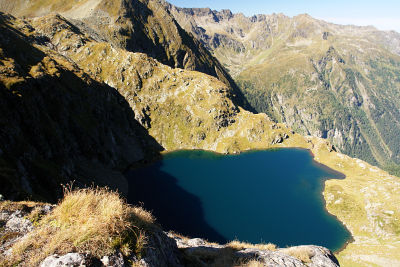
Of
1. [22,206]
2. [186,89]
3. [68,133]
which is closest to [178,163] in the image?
[68,133]

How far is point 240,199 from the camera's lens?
87.6 metres

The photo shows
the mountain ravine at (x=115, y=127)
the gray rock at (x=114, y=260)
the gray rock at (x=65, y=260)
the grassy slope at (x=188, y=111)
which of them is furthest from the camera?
the grassy slope at (x=188, y=111)

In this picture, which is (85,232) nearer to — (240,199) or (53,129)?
(53,129)

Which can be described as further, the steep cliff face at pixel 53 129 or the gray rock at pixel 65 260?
the steep cliff face at pixel 53 129

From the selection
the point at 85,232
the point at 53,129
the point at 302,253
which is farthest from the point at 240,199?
the point at 85,232

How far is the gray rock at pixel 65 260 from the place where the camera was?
20.6ft

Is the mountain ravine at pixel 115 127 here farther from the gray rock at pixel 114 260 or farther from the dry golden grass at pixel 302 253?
the dry golden grass at pixel 302 253

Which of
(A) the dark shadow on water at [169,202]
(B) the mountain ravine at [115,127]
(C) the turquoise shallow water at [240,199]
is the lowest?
(A) the dark shadow on water at [169,202]

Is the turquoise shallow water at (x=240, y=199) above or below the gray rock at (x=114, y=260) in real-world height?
below

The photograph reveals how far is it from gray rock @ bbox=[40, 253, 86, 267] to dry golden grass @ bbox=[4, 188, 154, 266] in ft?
0.63

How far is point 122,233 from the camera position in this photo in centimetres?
752

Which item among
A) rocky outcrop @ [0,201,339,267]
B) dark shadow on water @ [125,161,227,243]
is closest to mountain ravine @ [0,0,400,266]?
rocky outcrop @ [0,201,339,267]

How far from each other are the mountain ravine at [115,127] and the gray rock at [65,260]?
43.8 ft

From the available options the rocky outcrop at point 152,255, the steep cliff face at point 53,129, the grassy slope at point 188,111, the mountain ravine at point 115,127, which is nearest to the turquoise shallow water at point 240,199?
the mountain ravine at point 115,127
